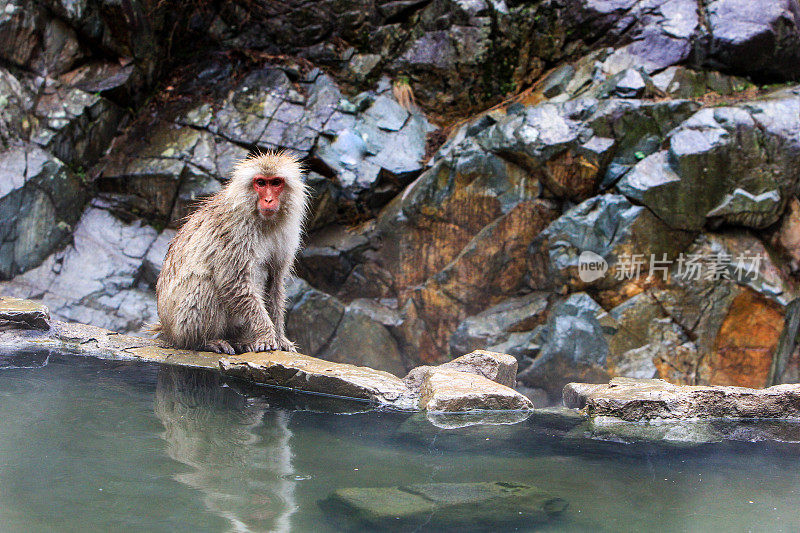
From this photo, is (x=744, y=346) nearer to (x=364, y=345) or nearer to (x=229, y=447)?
(x=364, y=345)

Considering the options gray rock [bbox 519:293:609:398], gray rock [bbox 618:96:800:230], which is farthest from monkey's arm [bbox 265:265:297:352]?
gray rock [bbox 618:96:800:230]

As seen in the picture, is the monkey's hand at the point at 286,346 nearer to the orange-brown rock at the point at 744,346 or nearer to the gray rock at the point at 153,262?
the gray rock at the point at 153,262

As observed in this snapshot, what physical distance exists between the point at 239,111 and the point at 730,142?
5.62 meters

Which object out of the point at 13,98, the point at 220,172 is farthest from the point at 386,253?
the point at 13,98

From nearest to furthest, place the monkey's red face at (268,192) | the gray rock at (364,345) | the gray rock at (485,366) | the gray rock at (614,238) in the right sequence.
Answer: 1. the monkey's red face at (268,192)
2. the gray rock at (485,366)
3. the gray rock at (614,238)
4. the gray rock at (364,345)

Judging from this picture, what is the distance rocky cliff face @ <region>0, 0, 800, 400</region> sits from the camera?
22.0ft

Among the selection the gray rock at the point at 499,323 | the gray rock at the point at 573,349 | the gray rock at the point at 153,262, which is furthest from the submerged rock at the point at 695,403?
the gray rock at the point at 153,262

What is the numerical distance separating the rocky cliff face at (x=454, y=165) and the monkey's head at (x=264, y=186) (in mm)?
3189

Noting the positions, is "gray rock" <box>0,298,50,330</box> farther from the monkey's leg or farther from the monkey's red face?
the monkey's red face

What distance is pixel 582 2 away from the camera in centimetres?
812

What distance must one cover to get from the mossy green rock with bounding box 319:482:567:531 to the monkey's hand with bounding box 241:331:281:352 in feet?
6.58

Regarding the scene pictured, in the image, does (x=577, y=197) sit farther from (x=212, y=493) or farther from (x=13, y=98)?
(x=13, y=98)

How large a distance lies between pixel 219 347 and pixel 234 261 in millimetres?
581

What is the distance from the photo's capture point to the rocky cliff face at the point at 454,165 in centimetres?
671
